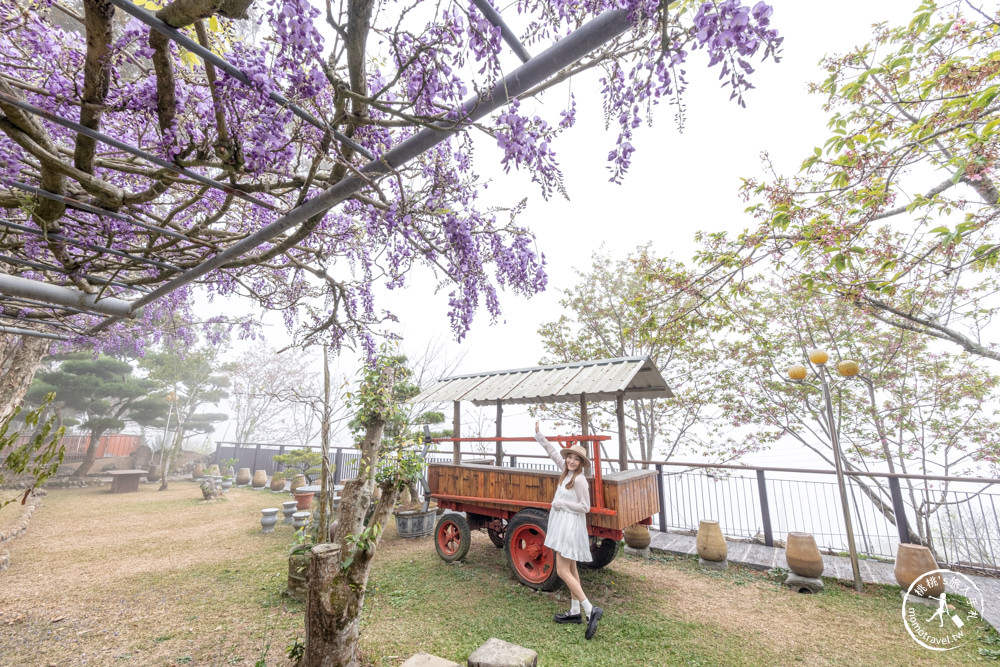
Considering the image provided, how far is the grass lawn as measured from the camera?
357cm

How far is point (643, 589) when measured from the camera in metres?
5.20

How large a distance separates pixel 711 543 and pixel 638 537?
3.71 ft

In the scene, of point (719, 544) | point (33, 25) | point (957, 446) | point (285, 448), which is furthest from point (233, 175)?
point (285, 448)

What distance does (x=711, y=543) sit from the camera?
609 cm

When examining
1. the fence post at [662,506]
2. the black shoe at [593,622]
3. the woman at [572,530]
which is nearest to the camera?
the black shoe at [593,622]

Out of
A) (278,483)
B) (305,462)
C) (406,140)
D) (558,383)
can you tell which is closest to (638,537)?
(558,383)

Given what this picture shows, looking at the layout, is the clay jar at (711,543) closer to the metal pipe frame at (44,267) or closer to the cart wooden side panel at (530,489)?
the cart wooden side panel at (530,489)

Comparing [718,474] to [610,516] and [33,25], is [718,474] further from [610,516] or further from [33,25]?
[33,25]

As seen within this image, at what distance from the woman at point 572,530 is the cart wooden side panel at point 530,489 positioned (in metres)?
0.42

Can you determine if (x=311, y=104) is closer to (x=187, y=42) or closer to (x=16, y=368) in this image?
(x=187, y=42)

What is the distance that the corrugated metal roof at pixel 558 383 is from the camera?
17.5ft

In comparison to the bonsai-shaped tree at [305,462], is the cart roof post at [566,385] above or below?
above

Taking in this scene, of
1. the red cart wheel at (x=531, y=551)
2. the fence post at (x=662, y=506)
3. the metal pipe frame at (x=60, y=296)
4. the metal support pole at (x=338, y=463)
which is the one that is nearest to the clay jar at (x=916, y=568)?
the fence post at (x=662, y=506)

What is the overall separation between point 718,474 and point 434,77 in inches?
362
